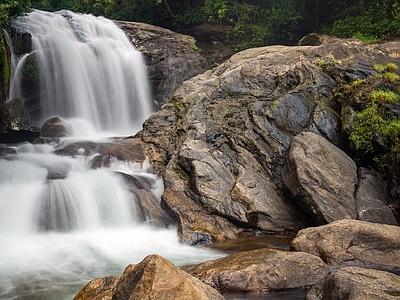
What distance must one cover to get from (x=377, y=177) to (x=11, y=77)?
13.4 metres

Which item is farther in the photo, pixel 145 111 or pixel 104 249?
pixel 145 111

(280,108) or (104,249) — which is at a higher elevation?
(280,108)

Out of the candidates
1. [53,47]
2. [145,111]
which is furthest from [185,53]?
[53,47]

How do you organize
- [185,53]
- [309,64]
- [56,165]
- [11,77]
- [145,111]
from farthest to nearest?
1. [185,53]
2. [145,111]
3. [11,77]
4. [309,64]
5. [56,165]

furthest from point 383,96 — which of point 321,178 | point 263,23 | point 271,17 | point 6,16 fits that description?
point 263,23

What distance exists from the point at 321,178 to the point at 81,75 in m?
12.7

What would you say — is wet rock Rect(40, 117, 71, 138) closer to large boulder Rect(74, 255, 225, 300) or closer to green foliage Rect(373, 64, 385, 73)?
green foliage Rect(373, 64, 385, 73)

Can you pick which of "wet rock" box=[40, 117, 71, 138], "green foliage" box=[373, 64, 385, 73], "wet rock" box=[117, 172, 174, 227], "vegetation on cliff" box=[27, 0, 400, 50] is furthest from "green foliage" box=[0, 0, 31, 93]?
"green foliage" box=[373, 64, 385, 73]

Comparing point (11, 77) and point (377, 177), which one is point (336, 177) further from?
point (11, 77)

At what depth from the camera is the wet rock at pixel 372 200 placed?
820 centimetres

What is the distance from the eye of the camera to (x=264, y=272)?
5.58m

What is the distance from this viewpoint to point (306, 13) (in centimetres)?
2177

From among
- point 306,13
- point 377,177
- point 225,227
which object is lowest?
point 225,227

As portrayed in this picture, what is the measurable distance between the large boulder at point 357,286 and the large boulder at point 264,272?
60 cm
